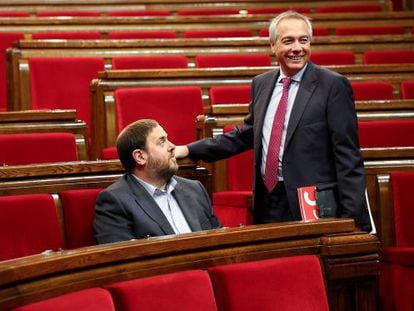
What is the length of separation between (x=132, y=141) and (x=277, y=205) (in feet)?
0.47

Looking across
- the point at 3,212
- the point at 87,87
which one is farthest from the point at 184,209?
the point at 87,87

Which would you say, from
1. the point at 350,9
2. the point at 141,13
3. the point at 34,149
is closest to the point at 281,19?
the point at 34,149

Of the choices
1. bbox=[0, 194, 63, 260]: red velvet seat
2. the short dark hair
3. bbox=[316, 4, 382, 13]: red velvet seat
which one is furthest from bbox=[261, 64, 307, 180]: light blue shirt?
bbox=[316, 4, 382, 13]: red velvet seat

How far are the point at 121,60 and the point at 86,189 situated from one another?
659 mm

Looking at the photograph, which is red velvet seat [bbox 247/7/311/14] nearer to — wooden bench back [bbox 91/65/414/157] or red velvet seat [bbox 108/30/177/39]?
red velvet seat [bbox 108/30/177/39]

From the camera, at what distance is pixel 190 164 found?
945 mm

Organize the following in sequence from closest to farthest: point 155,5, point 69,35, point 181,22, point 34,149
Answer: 1. point 34,149
2. point 69,35
3. point 181,22
4. point 155,5

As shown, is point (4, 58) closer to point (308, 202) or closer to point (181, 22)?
point (181, 22)

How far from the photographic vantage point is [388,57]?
5.32ft

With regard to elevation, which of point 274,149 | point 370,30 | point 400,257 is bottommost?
point 400,257

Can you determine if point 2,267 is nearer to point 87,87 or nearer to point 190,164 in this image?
point 190,164

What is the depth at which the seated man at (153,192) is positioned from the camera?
2.68 ft

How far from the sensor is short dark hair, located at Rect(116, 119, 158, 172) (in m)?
0.86

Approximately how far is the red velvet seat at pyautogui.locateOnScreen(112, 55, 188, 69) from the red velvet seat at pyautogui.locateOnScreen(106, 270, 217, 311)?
928 mm
